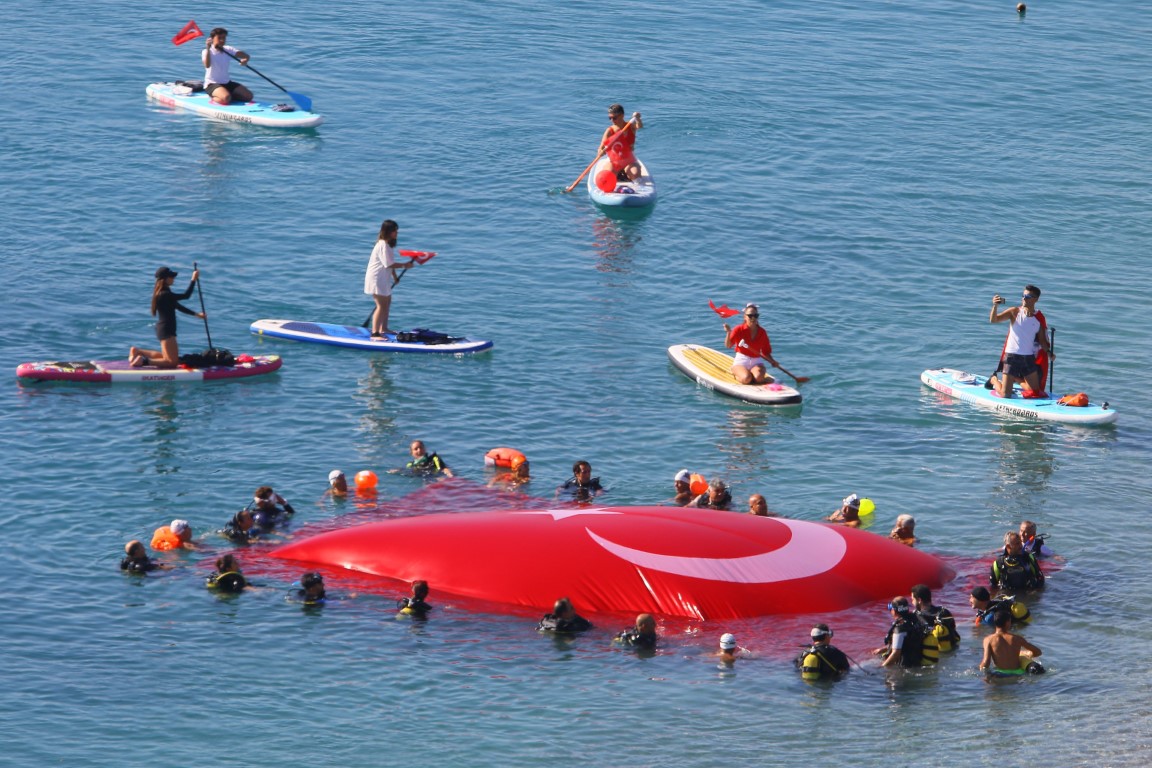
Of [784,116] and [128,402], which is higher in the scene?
[784,116]

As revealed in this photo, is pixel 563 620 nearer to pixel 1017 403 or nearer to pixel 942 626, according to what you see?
pixel 942 626

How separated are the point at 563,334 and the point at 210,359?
874cm

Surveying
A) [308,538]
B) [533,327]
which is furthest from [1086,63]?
[308,538]

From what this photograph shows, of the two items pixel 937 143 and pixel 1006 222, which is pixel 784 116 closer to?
pixel 937 143

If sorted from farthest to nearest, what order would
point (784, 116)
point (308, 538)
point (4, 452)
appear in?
point (784, 116), point (4, 452), point (308, 538)

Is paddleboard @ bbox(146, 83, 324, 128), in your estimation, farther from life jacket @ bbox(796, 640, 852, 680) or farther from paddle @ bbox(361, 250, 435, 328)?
life jacket @ bbox(796, 640, 852, 680)

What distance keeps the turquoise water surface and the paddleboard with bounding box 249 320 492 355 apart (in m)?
0.34

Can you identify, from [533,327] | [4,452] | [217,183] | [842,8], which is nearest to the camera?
[4,452]

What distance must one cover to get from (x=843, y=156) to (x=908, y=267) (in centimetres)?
970

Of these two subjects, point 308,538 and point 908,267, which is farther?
point 908,267

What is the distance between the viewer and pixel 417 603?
2475 centimetres

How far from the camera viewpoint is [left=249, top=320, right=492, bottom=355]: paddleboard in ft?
119

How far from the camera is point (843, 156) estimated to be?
51.7 metres

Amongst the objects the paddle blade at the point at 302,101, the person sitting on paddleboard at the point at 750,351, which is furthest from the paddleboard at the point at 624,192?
the person sitting on paddleboard at the point at 750,351
